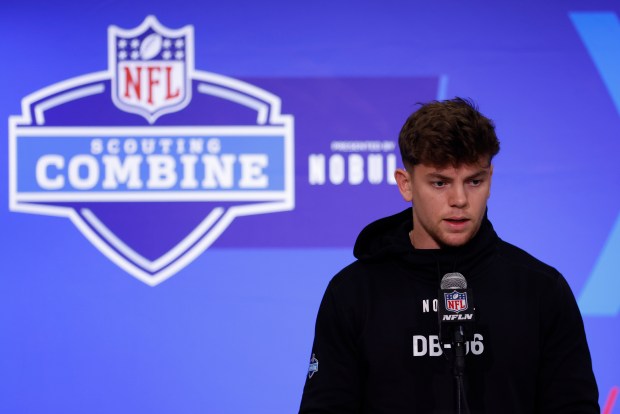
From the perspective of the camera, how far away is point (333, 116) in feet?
9.32

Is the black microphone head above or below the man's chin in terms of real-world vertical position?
below

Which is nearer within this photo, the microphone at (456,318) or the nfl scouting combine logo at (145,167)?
the microphone at (456,318)

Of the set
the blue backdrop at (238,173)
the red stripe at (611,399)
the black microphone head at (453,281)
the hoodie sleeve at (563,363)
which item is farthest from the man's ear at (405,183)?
the red stripe at (611,399)

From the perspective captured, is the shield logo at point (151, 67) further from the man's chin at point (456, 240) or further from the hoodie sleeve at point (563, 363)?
the hoodie sleeve at point (563, 363)

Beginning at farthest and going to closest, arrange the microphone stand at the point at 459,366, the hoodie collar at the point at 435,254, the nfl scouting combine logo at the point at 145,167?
1. the nfl scouting combine logo at the point at 145,167
2. the hoodie collar at the point at 435,254
3. the microphone stand at the point at 459,366

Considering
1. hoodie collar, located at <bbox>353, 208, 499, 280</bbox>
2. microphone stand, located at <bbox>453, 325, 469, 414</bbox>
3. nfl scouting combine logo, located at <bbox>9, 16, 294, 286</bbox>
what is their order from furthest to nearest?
nfl scouting combine logo, located at <bbox>9, 16, 294, 286</bbox> < hoodie collar, located at <bbox>353, 208, 499, 280</bbox> < microphone stand, located at <bbox>453, 325, 469, 414</bbox>

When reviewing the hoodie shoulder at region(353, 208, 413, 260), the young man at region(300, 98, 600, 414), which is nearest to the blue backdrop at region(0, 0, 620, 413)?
the hoodie shoulder at region(353, 208, 413, 260)

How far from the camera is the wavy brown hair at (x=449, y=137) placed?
1308mm

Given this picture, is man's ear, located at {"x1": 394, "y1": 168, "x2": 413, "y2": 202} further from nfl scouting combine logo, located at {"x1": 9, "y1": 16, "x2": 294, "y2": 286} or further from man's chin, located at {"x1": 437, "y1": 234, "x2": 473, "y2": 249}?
nfl scouting combine logo, located at {"x1": 9, "y1": 16, "x2": 294, "y2": 286}

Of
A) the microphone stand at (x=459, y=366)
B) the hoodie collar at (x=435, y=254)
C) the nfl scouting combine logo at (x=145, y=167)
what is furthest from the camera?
the nfl scouting combine logo at (x=145, y=167)

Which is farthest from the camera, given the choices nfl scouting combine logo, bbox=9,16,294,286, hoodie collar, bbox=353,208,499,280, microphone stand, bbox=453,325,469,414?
nfl scouting combine logo, bbox=9,16,294,286

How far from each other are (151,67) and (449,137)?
1.74 m

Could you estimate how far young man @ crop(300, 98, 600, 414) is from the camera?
4.31 feet

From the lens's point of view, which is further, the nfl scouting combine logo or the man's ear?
the nfl scouting combine logo
